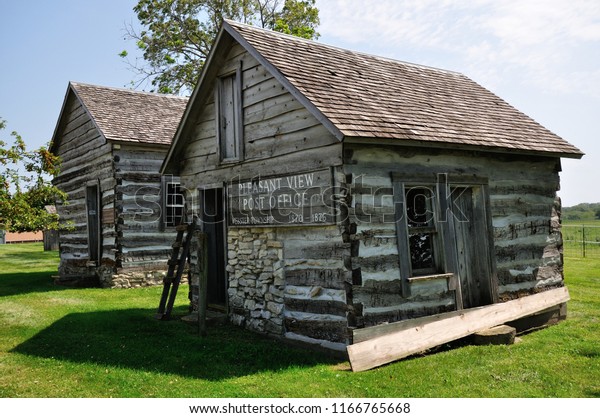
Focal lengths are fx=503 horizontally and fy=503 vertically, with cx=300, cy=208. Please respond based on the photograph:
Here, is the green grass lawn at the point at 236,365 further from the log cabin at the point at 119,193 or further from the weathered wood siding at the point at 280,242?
the log cabin at the point at 119,193

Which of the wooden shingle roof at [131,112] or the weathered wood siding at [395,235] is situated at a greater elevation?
the wooden shingle roof at [131,112]

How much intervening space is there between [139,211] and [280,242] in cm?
809

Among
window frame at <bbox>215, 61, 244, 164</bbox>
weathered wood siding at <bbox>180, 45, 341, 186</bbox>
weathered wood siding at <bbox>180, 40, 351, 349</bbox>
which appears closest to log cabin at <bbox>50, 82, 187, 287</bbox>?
weathered wood siding at <bbox>180, 45, 341, 186</bbox>

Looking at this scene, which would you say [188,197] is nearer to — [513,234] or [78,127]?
[513,234]

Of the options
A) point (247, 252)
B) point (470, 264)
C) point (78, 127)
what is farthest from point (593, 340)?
point (78, 127)

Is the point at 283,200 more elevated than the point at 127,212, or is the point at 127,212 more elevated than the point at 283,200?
the point at 127,212

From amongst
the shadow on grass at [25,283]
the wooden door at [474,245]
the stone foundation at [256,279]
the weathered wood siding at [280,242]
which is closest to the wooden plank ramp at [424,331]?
the wooden door at [474,245]

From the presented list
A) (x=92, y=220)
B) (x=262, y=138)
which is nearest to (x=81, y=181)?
(x=92, y=220)

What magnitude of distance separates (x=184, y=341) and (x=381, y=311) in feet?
11.1

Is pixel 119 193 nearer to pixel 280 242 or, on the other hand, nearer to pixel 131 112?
pixel 131 112

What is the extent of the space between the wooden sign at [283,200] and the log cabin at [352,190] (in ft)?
0.10

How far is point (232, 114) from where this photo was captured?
A: 10.0m

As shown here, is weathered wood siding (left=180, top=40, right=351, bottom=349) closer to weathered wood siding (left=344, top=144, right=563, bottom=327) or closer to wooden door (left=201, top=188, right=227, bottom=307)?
weathered wood siding (left=344, top=144, right=563, bottom=327)

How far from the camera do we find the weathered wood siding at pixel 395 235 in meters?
7.40
